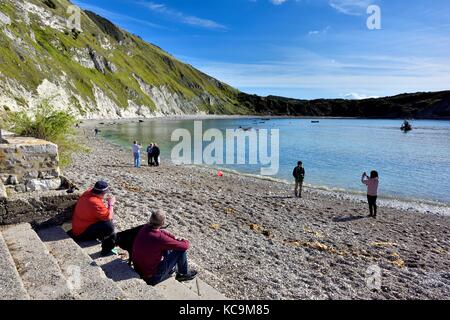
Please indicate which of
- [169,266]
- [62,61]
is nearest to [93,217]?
[169,266]

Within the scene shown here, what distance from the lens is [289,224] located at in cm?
1398

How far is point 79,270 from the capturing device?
5.88 m

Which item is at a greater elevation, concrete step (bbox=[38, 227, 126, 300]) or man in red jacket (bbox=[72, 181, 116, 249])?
man in red jacket (bbox=[72, 181, 116, 249])

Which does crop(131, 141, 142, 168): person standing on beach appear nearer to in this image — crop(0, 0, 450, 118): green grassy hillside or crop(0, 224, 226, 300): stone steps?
crop(0, 224, 226, 300): stone steps

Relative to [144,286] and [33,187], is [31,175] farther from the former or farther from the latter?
[144,286]

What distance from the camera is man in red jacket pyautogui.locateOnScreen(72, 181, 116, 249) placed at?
7.58 m

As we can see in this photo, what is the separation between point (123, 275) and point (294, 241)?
6.85 m

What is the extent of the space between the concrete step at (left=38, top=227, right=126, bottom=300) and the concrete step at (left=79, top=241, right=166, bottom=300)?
27 cm

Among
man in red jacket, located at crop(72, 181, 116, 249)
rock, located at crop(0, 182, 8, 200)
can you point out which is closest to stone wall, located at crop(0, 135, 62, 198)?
rock, located at crop(0, 182, 8, 200)

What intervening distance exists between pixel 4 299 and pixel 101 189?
3276 millimetres

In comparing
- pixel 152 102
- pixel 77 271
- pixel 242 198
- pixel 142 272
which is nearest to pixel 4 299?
pixel 77 271

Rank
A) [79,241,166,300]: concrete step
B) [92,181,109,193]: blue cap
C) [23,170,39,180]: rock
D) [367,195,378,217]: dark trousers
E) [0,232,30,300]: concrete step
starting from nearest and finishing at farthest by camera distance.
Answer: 1. [0,232,30,300]: concrete step
2. [79,241,166,300]: concrete step
3. [92,181,109,193]: blue cap
4. [23,170,39,180]: rock
5. [367,195,378,217]: dark trousers

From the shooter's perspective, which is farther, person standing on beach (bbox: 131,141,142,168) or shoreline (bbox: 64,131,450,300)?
person standing on beach (bbox: 131,141,142,168)
